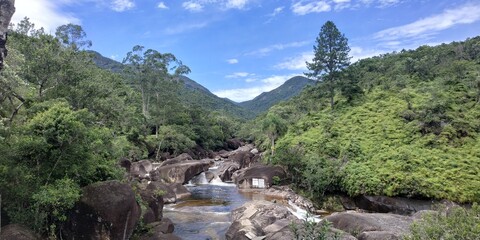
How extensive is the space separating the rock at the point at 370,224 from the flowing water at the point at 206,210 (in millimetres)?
7078

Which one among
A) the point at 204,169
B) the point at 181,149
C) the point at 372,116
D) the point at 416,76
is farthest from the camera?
the point at 181,149

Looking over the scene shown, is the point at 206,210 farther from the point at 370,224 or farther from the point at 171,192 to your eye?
the point at 370,224

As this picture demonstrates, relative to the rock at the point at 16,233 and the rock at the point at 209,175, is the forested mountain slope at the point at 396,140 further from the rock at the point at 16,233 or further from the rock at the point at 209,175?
the rock at the point at 16,233

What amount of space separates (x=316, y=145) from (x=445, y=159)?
12222 millimetres

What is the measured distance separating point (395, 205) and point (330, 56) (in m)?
29.0

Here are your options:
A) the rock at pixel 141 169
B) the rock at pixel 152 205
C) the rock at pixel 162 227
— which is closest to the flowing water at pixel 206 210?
the rock at pixel 162 227

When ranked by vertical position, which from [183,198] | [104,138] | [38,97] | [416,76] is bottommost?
[183,198]

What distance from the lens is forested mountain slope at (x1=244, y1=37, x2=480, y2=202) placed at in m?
24.5

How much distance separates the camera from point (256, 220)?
18.2m

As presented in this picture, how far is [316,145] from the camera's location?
34750 mm

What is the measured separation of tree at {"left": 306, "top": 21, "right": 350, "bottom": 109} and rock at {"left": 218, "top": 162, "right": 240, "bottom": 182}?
18.3 m

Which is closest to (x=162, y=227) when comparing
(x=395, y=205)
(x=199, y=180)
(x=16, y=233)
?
(x=16, y=233)

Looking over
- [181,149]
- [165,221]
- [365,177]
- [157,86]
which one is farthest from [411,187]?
[157,86]

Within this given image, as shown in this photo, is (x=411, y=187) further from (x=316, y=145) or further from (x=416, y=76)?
(x=416, y=76)
